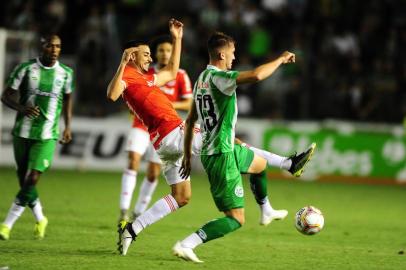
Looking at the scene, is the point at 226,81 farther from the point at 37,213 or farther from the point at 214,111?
the point at 37,213

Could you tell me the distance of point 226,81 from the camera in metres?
8.35

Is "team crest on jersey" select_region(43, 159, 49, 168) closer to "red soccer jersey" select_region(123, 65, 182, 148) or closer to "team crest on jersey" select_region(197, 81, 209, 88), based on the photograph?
"red soccer jersey" select_region(123, 65, 182, 148)

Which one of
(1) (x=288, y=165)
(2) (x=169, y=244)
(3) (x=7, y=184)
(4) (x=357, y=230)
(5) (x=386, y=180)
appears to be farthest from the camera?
(5) (x=386, y=180)

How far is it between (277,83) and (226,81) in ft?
41.4

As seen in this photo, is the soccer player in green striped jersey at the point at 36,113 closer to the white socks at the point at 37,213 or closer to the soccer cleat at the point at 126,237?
the white socks at the point at 37,213

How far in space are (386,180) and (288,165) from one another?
1190cm

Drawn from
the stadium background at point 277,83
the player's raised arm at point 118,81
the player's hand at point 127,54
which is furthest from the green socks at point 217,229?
the stadium background at point 277,83

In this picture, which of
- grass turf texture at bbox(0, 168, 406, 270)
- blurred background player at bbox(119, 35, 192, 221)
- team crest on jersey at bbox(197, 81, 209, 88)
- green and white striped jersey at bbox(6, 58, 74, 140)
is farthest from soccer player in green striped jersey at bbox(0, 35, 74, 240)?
team crest on jersey at bbox(197, 81, 209, 88)

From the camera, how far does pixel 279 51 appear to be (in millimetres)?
21906

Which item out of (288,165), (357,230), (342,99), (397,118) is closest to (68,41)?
(342,99)

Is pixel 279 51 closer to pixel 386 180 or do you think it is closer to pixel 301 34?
pixel 301 34

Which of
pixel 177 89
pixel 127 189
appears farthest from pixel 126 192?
pixel 177 89

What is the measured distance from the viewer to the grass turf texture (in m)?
9.00

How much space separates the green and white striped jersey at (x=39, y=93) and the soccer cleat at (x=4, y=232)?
3.76ft
